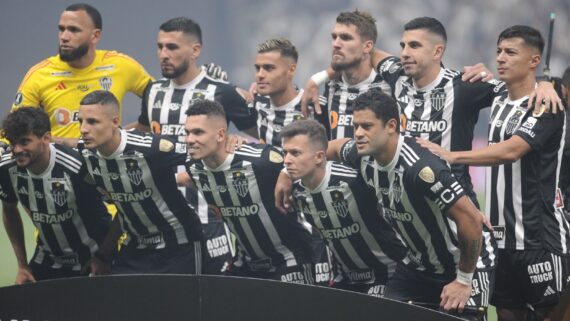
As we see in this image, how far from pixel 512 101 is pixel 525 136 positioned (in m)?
0.33

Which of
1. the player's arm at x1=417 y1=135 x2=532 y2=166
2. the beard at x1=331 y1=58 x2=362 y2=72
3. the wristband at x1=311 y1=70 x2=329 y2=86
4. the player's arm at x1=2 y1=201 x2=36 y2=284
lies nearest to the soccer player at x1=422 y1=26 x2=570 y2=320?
the player's arm at x1=417 y1=135 x2=532 y2=166

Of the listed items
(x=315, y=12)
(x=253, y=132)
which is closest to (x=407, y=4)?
(x=315, y=12)

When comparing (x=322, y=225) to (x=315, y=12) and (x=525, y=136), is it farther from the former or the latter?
(x=315, y=12)

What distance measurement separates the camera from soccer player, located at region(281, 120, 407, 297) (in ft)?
21.1

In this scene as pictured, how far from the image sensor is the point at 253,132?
8.05 m

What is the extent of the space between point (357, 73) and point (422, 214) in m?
1.69

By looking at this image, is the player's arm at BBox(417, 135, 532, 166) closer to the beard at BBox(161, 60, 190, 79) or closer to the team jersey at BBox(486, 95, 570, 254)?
the team jersey at BBox(486, 95, 570, 254)

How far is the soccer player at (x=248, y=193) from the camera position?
6801mm

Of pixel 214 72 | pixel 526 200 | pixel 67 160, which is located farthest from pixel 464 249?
pixel 214 72

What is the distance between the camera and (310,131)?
6.51 meters

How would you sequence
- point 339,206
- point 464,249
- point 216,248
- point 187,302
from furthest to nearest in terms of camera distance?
point 216,248, point 339,206, point 464,249, point 187,302

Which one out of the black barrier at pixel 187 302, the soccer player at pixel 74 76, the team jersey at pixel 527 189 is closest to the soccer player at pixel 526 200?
the team jersey at pixel 527 189

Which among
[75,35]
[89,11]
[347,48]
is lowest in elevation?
[347,48]

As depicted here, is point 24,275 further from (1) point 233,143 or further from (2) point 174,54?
(2) point 174,54
